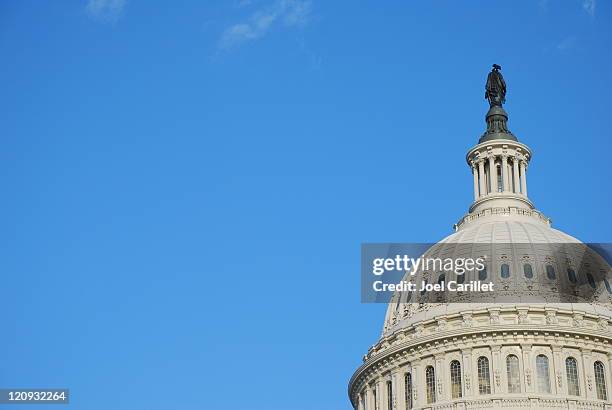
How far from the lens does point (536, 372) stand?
92.7 meters

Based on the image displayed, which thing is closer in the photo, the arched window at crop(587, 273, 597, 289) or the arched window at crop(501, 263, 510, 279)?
the arched window at crop(501, 263, 510, 279)

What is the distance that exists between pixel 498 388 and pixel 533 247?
13.2 m

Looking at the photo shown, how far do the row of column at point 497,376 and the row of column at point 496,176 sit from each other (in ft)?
66.8

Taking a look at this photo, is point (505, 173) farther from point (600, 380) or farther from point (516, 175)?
point (600, 380)

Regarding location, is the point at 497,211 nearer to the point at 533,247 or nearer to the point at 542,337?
the point at 533,247

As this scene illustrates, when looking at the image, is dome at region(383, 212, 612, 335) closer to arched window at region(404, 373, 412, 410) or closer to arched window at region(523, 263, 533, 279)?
arched window at region(523, 263, 533, 279)

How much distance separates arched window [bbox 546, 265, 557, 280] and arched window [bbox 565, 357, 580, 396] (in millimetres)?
6793

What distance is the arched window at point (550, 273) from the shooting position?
98.4 meters

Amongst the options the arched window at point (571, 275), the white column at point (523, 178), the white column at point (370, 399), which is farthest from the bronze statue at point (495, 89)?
the white column at point (370, 399)

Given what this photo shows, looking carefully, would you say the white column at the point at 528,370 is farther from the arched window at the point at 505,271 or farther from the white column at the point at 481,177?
the white column at the point at 481,177

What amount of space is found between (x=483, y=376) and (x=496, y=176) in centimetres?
2402

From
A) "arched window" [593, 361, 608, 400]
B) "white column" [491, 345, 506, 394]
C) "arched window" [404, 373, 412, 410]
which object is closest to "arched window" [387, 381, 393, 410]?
"arched window" [404, 373, 412, 410]

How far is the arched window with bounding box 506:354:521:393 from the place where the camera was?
92.1m

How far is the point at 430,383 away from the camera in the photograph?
94.8 meters
